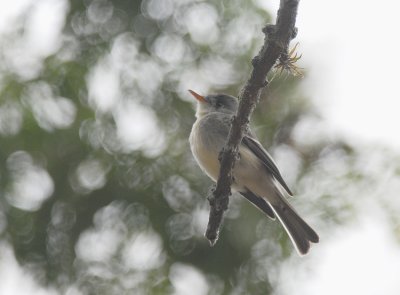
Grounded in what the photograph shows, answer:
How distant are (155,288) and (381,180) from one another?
6.13ft

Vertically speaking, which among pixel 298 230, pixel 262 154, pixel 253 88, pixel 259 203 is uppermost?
pixel 253 88

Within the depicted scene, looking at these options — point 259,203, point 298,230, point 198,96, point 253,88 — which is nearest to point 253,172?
point 259,203

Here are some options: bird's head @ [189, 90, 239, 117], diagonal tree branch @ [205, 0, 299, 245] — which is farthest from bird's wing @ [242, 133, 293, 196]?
diagonal tree branch @ [205, 0, 299, 245]

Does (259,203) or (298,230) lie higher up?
(298,230)

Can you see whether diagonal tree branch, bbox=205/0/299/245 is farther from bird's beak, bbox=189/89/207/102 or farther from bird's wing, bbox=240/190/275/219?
bird's beak, bbox=189/89/207/102

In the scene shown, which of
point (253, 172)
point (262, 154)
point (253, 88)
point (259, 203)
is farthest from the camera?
point (253, 172)

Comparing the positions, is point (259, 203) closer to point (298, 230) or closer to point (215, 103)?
point (298, 230)

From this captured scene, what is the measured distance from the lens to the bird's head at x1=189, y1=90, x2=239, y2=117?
6.26 m

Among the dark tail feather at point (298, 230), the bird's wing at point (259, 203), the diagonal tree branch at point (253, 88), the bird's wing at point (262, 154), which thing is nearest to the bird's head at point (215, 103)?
the bird's wing at point (262, 154)

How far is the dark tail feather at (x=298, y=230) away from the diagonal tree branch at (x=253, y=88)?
1141 mm

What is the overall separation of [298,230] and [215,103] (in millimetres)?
1445

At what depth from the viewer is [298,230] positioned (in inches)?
218

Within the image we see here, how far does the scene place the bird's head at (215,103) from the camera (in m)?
6.26

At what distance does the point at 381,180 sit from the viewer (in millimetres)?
6012
